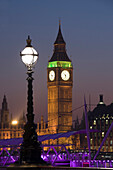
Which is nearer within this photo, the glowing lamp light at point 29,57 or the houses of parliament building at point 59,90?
the glowing lamp light at point 29,57

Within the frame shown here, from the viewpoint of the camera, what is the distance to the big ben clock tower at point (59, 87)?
167875mm

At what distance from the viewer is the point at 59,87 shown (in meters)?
169

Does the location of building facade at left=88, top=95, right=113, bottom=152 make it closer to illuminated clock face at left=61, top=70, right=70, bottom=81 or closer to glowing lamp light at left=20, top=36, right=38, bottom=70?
illuminated clock face at left=61, top=70, right=70, bottom=81

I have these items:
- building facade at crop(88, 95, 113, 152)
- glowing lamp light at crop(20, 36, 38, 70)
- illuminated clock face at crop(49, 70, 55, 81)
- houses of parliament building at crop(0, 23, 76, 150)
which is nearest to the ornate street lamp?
glowing lamp light at crop(20, 36, 38, 70)

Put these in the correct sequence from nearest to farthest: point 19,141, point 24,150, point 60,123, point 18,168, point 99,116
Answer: point 18,168 → point 24,150 → point 19,141 → point 60,123 → point 99,116

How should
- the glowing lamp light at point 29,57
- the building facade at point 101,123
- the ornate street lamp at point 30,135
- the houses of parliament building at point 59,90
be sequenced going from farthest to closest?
the building facade at point 101,123 → the houses of parliament building at point 59,90 → the glowing lamp light at point 29,57 → the ornate street lamp at point 30,135

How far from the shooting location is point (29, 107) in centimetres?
2053

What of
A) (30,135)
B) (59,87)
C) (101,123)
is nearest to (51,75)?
(59,87)

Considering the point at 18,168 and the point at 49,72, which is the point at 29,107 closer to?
the point at 18,168

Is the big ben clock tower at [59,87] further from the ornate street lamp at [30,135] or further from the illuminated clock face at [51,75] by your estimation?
the ornate street lamp at [30,135]

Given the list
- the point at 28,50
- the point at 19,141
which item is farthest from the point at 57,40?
the point at 28,50

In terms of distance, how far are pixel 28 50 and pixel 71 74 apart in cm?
14997

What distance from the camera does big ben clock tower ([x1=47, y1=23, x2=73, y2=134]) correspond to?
167875 millimetres

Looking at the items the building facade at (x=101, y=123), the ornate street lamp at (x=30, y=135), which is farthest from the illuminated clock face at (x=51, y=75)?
the ornate street lamp at (x=30, y=135)
